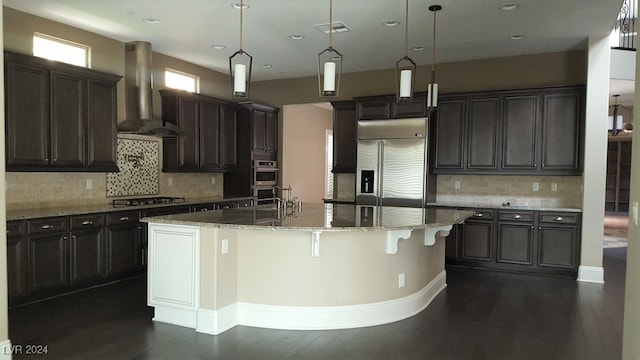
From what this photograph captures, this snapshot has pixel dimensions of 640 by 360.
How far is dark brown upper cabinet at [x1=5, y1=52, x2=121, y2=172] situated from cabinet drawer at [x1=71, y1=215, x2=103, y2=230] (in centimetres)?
60

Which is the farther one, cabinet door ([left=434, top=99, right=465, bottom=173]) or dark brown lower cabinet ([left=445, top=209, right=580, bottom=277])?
cabinet door ([left=434, top=99, right=465, bottom=173])

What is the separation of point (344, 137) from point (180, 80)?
2.78 meters

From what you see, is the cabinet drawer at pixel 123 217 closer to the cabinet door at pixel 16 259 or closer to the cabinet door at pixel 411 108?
the cabinet door at pixel 16 259

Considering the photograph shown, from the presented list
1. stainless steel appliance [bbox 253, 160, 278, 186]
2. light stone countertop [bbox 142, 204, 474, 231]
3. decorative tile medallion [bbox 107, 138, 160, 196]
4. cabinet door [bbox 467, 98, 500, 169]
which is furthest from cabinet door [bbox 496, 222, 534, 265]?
decorative tile medallion [bbox 107, 138, 160, 196]

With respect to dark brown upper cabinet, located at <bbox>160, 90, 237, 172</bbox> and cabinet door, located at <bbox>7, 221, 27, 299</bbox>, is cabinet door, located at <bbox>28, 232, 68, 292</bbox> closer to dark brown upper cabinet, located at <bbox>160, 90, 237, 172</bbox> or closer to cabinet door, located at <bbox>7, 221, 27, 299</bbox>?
cabinet door, located at <bbox>7, 221, 27, 299</bbox>

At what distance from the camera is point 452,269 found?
628 centimetres

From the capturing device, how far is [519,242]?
20.0 ft

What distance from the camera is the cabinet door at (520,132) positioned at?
6172 millimetres

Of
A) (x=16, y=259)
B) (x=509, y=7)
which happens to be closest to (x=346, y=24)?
(x=509, y=7)

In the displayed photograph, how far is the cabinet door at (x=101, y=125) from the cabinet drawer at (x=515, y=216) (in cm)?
504

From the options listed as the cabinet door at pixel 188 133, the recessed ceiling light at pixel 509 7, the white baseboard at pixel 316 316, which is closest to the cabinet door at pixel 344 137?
the cabinet door at pixel 188 133

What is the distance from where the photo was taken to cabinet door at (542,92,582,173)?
5.95 metres

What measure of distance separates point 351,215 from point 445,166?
117 inches

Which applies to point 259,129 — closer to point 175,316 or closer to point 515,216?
point 515,216
